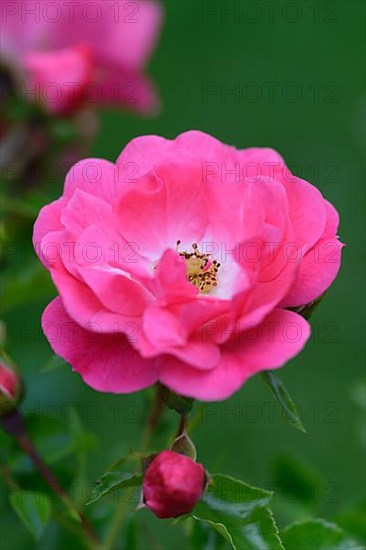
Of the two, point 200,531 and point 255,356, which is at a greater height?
point 255,356

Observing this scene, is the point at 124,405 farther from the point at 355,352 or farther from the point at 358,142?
the point at 358,142

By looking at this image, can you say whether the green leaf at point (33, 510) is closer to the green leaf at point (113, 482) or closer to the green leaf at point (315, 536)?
the green leaf at point (113, 482)

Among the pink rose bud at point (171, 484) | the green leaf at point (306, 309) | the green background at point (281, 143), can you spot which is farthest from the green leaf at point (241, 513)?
the green background at point (281, 143)

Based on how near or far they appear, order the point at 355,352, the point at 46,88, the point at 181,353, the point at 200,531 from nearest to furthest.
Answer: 1. the point at 181,353
2. the point at 200,531
3. the point at 46,88
4. the point at 355,352

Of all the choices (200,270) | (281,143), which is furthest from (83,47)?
(281,143)

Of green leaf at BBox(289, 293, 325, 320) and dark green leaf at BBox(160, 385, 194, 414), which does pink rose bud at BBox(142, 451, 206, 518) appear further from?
green leaf at BBox(289, 293, 325, 320)

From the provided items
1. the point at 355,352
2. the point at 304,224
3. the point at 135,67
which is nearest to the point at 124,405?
the point at 355,352
